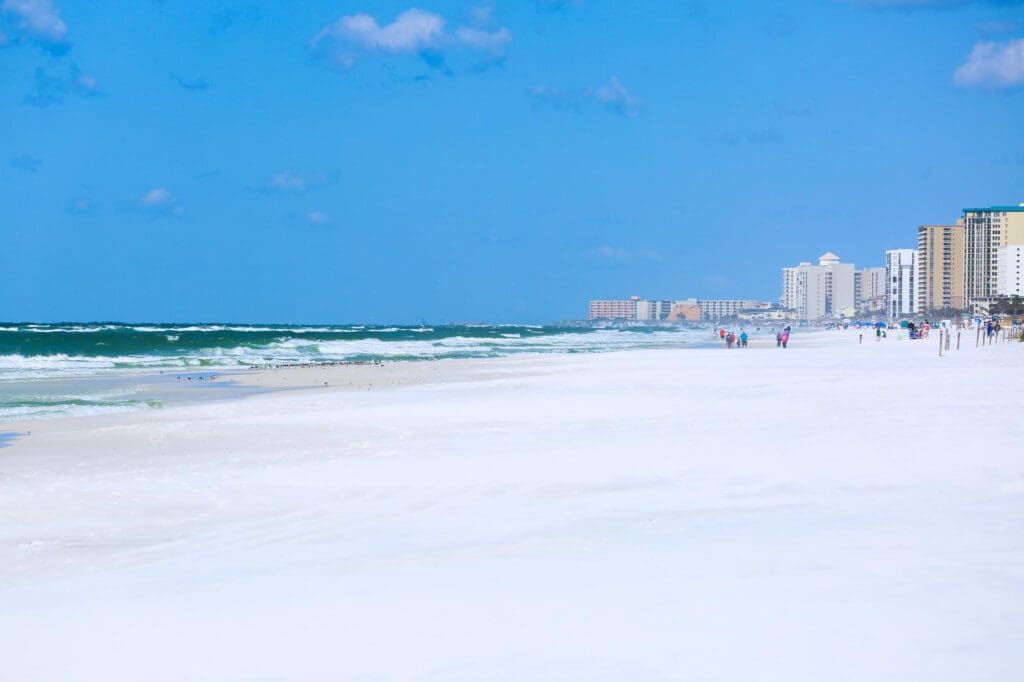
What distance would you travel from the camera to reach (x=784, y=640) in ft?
13.3

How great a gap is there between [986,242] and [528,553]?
199m

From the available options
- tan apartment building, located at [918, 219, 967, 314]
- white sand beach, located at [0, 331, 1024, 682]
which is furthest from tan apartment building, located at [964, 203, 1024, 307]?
white sand beach, located at [0, 331, 1024, 682]

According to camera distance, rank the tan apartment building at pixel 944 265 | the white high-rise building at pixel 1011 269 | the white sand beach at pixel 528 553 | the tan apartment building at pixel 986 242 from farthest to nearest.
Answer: the tan apartment building at pixel 944 265 → the tan apartment building at pixel 986 242 → the white high-rise building at pixel 1011 269 → the white sand beach at pixel 528 553

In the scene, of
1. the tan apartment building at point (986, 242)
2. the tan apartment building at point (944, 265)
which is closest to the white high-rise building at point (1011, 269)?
the tan apartment building at point (986, 242)

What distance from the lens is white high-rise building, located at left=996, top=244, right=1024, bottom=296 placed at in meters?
168

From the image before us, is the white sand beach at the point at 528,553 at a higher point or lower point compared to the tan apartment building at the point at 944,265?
lower

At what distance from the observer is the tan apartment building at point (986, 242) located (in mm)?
178375

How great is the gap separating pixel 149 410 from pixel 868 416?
457 inches

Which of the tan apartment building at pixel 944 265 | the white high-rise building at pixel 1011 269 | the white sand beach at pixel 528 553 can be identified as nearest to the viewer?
the white sand beach at pixel 528 553

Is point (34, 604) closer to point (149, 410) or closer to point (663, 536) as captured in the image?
point (663, 536)

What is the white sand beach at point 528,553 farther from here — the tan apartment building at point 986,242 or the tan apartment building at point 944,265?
the tan apartment building at point 944,265

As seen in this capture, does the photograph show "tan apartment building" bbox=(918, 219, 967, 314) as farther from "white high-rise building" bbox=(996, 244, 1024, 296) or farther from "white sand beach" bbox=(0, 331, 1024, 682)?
"white sand beach" bbox=(0, 331, 1024, 682)

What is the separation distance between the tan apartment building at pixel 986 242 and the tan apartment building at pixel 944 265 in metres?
1.58

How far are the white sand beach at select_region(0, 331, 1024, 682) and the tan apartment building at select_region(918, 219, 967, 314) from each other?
194 meters
